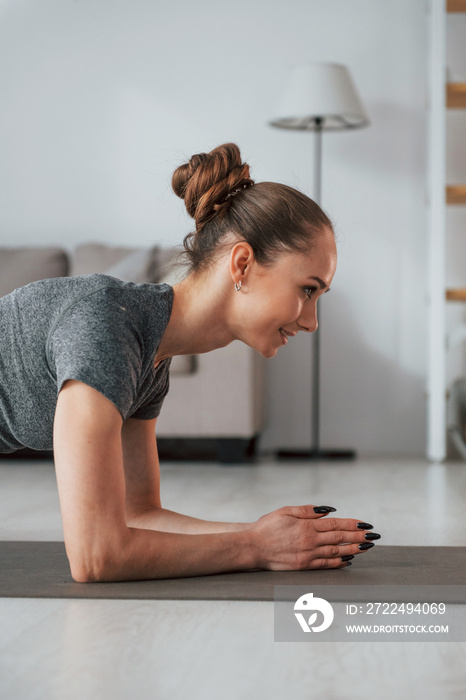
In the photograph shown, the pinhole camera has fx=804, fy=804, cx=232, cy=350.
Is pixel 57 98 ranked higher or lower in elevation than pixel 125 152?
higher

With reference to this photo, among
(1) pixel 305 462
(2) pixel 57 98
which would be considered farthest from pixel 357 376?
(2) pixel 57 98

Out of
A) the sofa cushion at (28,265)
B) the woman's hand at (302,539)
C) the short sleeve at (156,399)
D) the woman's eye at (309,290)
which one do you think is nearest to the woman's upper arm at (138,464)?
the short sleeve at (156,399)

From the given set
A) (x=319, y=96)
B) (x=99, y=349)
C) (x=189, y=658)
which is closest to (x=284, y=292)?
(x=99, y=349)

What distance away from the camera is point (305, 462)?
121 inches

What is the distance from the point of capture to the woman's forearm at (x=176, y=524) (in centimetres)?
131

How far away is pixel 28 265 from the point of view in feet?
10.7

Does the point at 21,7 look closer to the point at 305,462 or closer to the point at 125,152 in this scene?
the point at 125,152

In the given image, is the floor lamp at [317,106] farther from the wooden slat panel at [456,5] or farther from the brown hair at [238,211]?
the brown hair at [238,211]

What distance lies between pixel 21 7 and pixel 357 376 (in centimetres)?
221

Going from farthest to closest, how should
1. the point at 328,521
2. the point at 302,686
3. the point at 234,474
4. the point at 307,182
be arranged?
the point at 307,182 < the point at 234,474 < the point at 328,521 < the point at 302,686

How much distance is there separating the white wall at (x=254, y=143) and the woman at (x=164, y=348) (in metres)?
2.16

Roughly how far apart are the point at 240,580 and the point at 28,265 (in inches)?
91.6

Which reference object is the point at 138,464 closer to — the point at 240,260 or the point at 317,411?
the point at 240,260

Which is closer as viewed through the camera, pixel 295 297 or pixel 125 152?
pixel 295 297
